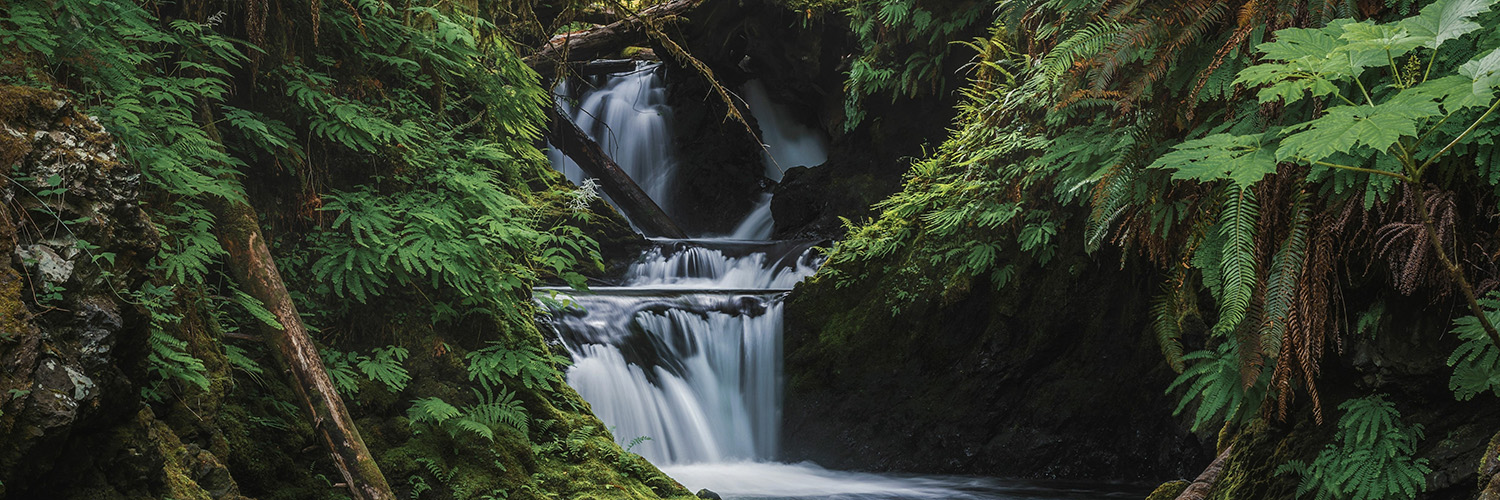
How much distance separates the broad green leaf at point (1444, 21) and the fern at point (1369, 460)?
5.30 feet

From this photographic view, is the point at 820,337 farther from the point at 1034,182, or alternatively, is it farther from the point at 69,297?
the point at 69,297

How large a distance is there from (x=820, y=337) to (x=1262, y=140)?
6410 millimetres

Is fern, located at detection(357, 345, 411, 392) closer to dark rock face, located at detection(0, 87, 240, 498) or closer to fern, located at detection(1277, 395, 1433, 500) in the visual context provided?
dark rock face, located at detection(0, 87, 240, 498)

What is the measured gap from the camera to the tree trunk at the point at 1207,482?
4746 millimetres

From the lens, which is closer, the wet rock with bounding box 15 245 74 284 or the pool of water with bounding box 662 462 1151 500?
the wet rock with bounding box 15 245 74 284

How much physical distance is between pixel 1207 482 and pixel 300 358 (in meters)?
4.74

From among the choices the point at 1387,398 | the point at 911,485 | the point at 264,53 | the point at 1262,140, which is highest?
the point at 264,53

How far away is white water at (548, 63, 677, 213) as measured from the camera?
17219 millimetres

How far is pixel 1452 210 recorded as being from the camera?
321 cm

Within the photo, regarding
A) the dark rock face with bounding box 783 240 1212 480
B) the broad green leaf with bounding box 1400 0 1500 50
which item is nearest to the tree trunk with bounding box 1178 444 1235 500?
the broad green leaf with bounding box 1400 0 1500 50

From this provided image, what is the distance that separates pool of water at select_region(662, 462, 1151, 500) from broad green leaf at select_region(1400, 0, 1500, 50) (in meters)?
5.72

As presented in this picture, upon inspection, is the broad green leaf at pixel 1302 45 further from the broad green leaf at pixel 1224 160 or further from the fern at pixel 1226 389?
the fern at pixel 1226 389

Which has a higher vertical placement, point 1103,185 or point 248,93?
point 248,93

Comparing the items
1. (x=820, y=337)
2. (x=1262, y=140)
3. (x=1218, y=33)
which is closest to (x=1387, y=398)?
(x=1262, y=140)
